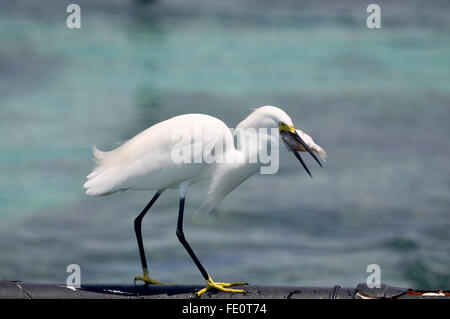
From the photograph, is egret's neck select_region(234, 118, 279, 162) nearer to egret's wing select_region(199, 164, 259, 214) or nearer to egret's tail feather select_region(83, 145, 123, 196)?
egret's wing select_region(199, 164, 259, 214)

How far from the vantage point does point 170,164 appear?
3.88 m

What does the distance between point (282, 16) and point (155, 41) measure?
5.15 metres

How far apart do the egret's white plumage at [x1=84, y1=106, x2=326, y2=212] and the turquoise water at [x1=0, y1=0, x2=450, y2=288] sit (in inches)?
134

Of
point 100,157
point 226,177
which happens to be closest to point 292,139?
point 226,177

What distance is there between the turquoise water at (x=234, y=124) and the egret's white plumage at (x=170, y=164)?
11.1 ft

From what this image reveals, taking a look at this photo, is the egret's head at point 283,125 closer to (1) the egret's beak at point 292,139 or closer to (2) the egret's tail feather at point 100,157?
(1) the egret's beak at point 292,139

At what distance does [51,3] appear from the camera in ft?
83.1

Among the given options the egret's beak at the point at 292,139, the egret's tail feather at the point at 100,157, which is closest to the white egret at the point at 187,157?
the egret's beak at the point at 292,139

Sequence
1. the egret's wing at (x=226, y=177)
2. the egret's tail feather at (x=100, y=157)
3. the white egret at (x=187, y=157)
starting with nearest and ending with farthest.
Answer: the white egret at (x=187, y=157)
the egret's wing at (x=226, y=177)
the egret's tail feather at (x=100, y=157)

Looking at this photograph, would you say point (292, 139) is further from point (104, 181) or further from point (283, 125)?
point (104, 181)

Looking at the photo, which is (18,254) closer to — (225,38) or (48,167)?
(48,167)

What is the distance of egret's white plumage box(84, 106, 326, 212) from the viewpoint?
3.88 metres

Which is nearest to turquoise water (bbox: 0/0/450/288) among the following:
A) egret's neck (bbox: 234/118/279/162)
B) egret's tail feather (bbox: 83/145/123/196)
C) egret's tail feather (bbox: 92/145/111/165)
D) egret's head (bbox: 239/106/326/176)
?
egret's tail feather (bbox: 92/145/111/165)

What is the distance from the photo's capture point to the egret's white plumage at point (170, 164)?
3.88m
